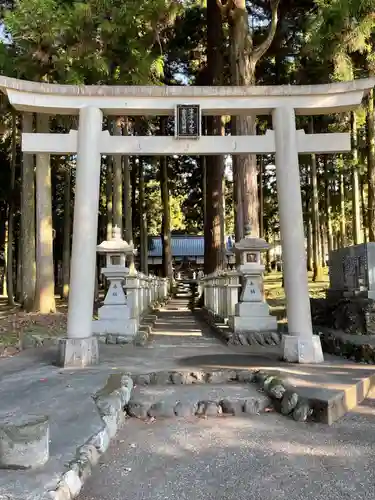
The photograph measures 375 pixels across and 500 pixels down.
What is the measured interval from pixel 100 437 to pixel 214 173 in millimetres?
15389

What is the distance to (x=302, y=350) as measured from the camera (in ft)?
22.4

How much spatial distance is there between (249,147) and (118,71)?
291 inches

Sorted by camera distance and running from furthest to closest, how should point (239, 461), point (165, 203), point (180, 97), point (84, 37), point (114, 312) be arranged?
1. point (165, 203)
2. point (84, 37)
3. point (114, 312)
4. point (180, 97)
5. point (239, 461)

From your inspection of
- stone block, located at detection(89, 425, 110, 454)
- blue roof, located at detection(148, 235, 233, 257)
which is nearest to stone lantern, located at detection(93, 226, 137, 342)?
stone block, located at detection(89, 425, 110, 454)

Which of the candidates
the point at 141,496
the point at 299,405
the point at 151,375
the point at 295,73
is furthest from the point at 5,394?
the point at 295,73

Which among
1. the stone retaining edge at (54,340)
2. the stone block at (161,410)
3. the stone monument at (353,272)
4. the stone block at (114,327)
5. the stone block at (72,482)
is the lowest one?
the stone block at (161,410)

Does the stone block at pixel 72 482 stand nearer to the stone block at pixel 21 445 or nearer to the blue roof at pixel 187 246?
the stone block at pixel 21 445

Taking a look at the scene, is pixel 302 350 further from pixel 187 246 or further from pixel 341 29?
pixel 187 246

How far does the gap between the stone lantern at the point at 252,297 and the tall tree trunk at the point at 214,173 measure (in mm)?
7407

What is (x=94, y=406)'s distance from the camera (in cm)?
455

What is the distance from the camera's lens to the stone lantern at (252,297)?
31.6ft

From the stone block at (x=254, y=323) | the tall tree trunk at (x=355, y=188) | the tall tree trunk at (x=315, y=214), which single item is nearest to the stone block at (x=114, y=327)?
the stone block at (x=254, y=323)

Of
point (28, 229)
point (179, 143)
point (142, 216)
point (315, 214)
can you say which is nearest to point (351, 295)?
point (179, 143)

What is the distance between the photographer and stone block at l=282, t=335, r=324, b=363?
22.3 ft
